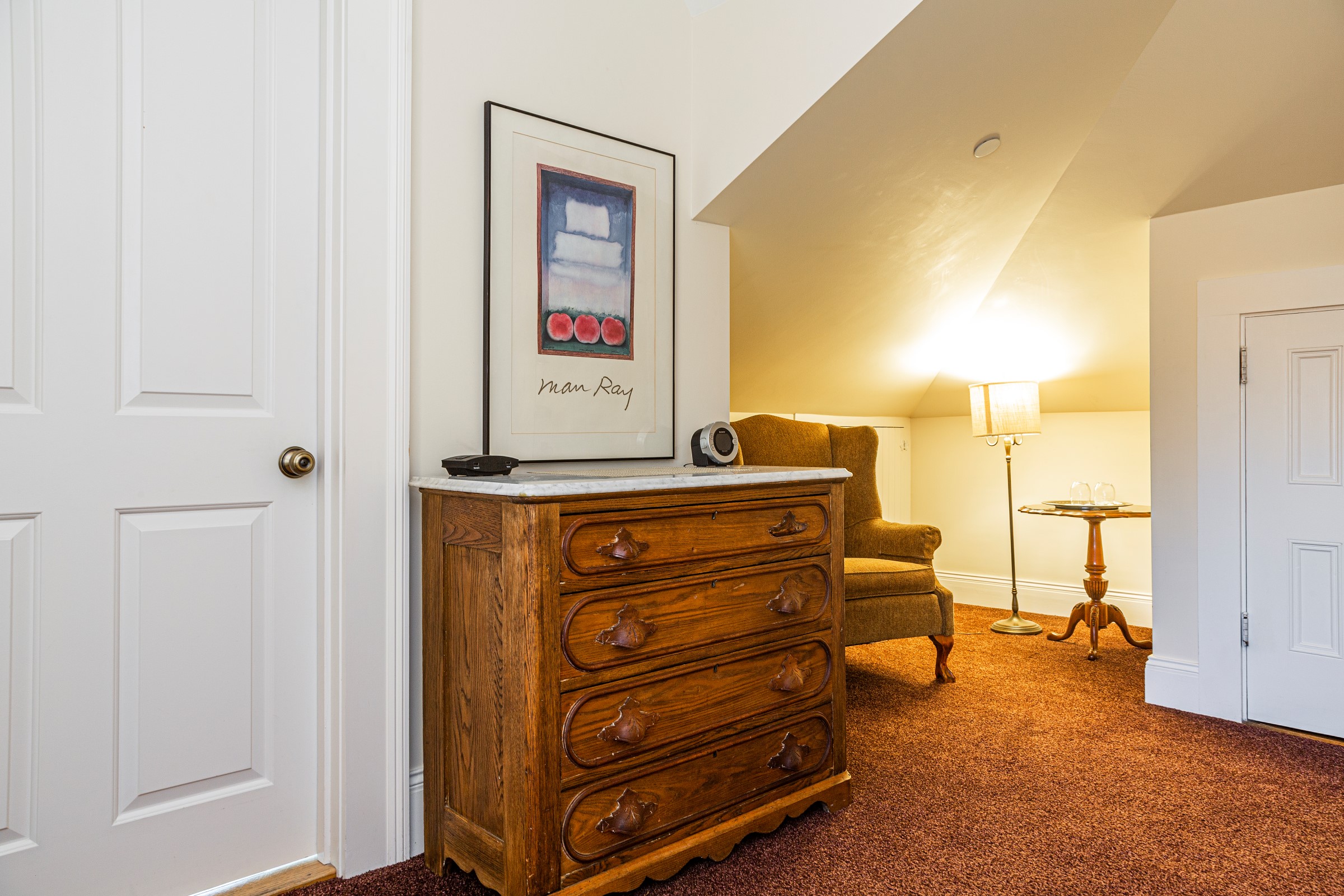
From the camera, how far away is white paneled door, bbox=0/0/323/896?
148cm

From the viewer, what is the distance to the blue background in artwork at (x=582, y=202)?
6.83 ft

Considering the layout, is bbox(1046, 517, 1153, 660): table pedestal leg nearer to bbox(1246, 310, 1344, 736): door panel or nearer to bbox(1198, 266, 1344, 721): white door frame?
bbox(1198, 266, 1344, 721): white door frame

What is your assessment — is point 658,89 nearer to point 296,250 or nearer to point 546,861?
point 296,250

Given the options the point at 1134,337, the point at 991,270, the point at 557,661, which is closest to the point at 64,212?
the point at 557,661

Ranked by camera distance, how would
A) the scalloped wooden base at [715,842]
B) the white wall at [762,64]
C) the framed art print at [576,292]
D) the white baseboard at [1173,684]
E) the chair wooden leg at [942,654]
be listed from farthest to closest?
the chair wooden leg at [942,654], the white baseboard at [1173,684], the white wall at [762,64], the framed art print at [576,292], the scalloped wooden base at [715,842]

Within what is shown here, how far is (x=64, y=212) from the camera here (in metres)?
1.51

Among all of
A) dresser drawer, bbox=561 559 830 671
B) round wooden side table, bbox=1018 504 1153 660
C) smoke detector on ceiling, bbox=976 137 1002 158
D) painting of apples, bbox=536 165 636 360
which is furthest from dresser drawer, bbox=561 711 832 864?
round wooden side table, bbox=1018 504 1153 660

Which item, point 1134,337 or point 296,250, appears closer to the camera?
point 296,250

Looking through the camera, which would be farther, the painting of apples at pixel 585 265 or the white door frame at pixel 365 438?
the painting of apples at pixel 585 265

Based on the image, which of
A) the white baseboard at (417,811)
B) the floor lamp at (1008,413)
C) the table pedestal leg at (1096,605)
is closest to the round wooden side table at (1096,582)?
the table pedestal leg at (1096,605)

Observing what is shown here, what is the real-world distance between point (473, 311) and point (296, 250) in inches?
15.8

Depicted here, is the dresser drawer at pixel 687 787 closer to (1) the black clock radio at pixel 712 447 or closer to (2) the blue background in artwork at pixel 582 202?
(1) the black clock radio at pixel 712 447

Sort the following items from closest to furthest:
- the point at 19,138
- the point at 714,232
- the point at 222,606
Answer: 1. the point at 19,138
2. the point at 222,606
3. the point at 714,232

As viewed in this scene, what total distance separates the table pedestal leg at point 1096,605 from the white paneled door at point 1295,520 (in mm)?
917
